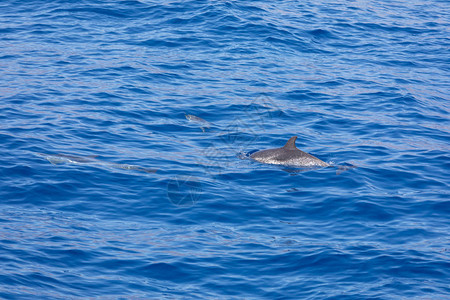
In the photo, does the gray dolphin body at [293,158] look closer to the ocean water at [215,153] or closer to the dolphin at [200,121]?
the ocean water at [215,153]

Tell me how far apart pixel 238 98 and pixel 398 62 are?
30.3 ft

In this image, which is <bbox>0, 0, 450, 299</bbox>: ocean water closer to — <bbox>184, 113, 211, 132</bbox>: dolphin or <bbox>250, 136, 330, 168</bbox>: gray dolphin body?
<bbox>184, 113, 211, 132</bbox>: dolphin

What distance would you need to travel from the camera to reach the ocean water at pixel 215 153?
1089cm

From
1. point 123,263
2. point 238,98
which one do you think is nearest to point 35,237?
point 123,263

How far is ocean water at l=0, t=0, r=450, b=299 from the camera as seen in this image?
35.7 feet

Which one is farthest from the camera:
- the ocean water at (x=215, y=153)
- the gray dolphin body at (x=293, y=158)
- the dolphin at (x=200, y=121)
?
the dolphin at (x=200, y=121)

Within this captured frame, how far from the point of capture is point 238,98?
20.8 metres

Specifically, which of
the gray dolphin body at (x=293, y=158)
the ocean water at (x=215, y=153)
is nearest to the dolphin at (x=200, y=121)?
the ocean water at (x=215, y=153)

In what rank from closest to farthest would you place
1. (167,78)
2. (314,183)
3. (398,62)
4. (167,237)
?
1. (167,237)
2. (314,183)
3. (167,78)
4. (398,62)

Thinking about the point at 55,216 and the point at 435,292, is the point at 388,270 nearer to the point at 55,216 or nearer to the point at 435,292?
the point at 435,292

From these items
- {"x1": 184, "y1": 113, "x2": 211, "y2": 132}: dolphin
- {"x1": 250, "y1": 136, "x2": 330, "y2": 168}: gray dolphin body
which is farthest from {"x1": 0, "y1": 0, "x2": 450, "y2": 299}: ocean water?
{"x1": 250, "y1": 136, "x2": 330, "y2": 168}: gray dolphin body

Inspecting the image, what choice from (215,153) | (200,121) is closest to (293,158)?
(215,153)

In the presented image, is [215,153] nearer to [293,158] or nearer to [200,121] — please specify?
[293,158]

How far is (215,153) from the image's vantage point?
54.3 ft
